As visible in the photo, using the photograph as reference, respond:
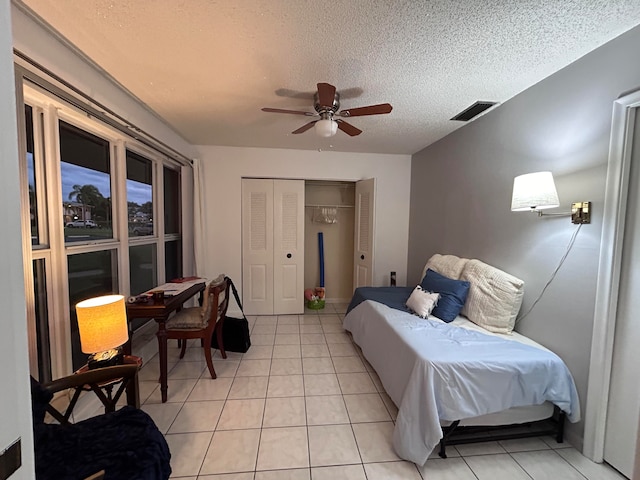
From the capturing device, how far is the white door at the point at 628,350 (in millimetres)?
1433

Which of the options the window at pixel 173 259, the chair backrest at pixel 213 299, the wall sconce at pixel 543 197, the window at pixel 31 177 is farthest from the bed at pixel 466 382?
the window at pixel 173 259

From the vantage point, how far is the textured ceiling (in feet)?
4.38

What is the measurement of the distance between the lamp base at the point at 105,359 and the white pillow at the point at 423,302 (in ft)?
7.25

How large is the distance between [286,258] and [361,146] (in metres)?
1.87

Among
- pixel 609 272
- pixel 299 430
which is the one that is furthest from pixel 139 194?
pixel 609 272

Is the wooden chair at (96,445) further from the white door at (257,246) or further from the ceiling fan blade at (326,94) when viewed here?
the white door at (257,246)

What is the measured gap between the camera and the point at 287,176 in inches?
149

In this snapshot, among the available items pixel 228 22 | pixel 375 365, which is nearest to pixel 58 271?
pixel 228 22

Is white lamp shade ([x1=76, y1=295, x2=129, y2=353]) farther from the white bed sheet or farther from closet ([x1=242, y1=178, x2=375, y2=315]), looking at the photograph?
closet ([x1=242, y1=178, x2=375, y2=315])

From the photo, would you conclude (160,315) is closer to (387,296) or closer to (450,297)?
(387,296)

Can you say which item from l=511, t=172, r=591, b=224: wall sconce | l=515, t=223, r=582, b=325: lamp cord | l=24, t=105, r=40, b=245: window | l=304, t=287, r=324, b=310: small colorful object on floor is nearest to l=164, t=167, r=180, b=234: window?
l=24, t=105, r=40, b=245: window

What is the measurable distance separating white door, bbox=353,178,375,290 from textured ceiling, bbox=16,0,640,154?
136cm

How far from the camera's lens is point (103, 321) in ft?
4.99

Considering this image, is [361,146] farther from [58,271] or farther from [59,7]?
[58,271]
